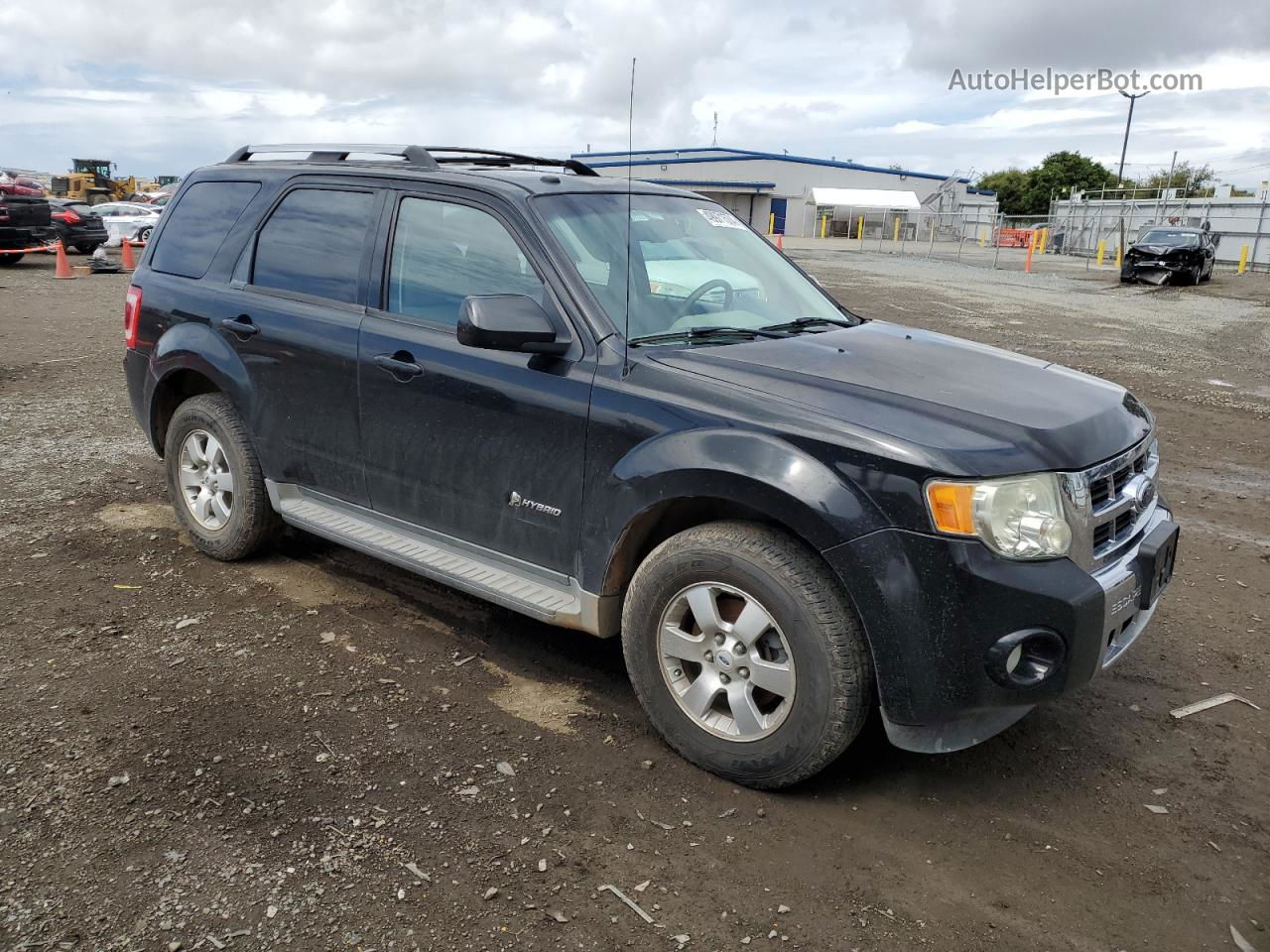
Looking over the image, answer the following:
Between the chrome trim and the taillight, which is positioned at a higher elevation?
the taillight

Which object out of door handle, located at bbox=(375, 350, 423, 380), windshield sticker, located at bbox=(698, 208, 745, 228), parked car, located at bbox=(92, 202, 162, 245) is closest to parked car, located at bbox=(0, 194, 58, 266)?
parked car, located at bbox=(92, 202, 162, 245)

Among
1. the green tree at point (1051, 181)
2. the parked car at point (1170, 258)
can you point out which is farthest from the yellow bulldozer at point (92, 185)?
the green tree at point (1051, 181)

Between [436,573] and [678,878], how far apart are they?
1.58m

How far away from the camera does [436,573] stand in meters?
3.91

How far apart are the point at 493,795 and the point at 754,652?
934 mm

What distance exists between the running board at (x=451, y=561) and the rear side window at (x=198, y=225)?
122 centimetres

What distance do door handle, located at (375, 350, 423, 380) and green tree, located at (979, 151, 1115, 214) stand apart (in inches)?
3470

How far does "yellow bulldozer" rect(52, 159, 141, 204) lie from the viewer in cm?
4662

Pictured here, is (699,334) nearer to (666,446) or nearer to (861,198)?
(666,446)

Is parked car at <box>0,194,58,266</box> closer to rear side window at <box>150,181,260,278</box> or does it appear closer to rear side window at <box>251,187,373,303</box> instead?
rear side window at <box>150,181,260,278</box>

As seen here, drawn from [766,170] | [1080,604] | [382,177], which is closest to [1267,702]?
[1080,604]

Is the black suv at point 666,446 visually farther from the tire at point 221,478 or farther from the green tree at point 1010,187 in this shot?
the green tree at point 1010,187

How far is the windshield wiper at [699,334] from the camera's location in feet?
11.7

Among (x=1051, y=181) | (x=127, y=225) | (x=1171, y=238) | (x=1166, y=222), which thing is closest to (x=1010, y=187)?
(x=1051, y=181)
